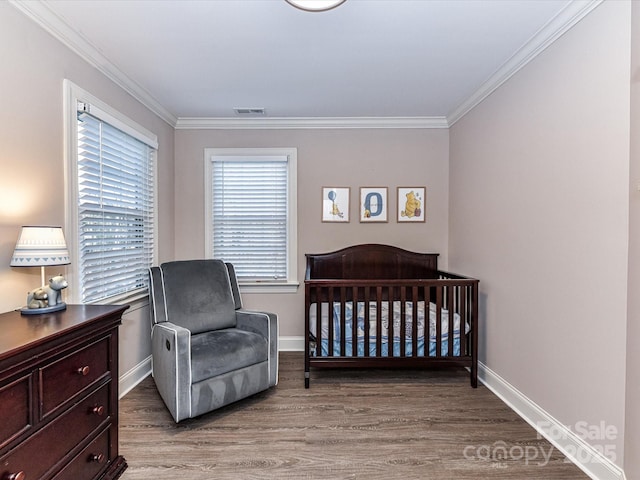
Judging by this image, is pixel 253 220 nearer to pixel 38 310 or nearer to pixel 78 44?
pixel 78 44

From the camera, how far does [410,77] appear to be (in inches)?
100

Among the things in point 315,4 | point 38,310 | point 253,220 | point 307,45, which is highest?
point 307,45

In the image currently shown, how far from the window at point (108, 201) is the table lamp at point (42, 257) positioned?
0.51 m

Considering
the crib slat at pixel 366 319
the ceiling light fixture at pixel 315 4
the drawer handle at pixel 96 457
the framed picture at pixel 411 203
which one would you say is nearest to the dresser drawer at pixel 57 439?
the drawer handle at pixel 96 457

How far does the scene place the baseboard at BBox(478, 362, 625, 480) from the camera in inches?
64.0

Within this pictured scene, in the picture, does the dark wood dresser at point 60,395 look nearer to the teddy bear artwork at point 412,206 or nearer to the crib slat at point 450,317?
the crib slat at point 450,317

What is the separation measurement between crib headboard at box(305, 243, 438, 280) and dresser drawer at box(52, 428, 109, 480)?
7.27 feet

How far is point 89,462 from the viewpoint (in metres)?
1.50

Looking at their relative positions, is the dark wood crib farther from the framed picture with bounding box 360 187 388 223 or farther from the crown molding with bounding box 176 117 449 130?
the crown molding with bounding box 176 117 449 130

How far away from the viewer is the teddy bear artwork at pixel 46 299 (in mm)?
1531

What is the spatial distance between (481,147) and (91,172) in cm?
297

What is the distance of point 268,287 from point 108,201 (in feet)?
5.54

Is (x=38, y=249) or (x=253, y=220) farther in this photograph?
(x=253, y=220)

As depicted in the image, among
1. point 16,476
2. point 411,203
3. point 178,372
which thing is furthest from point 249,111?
point 16,476
